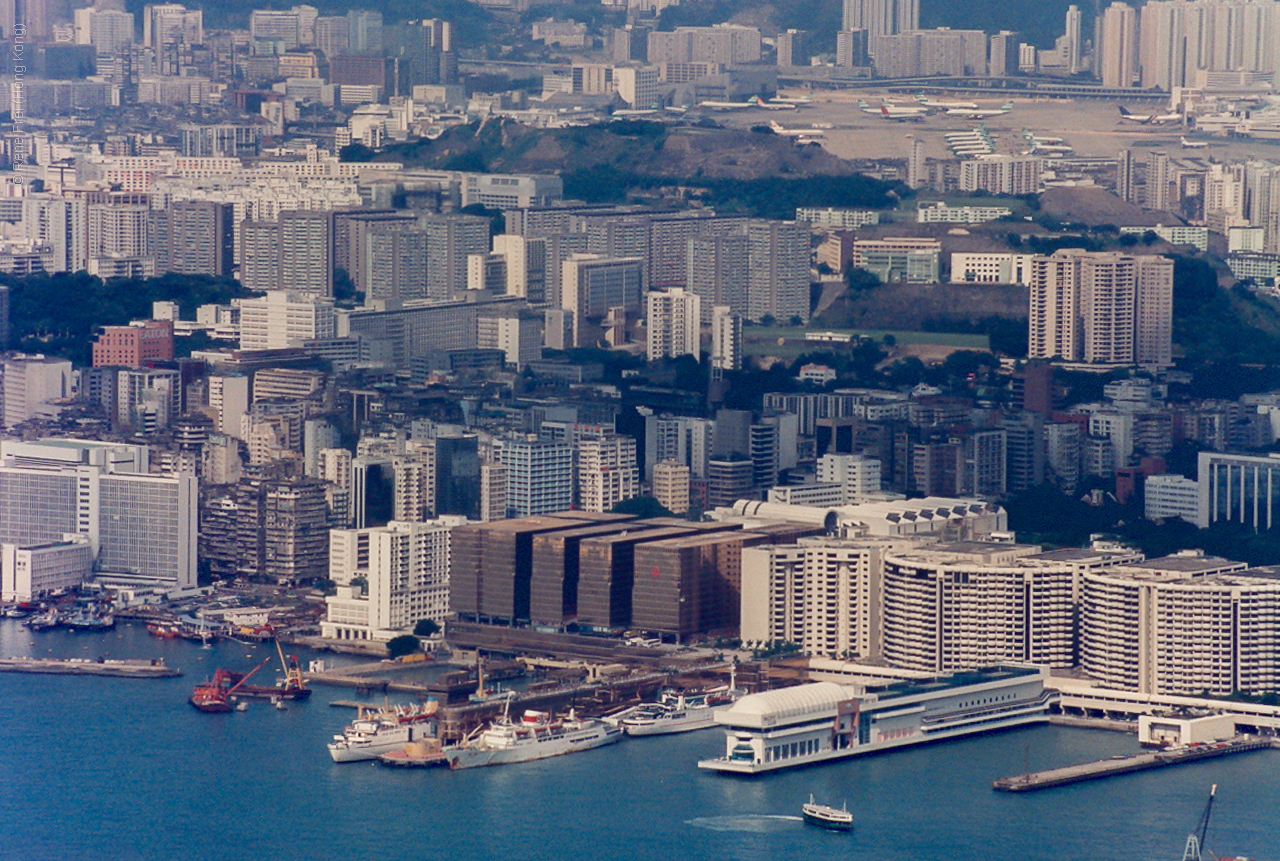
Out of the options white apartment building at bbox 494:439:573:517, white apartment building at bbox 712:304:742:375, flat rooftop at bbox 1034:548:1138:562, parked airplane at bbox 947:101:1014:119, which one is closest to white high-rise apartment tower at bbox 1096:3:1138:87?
parked airplane at bbox 947:101:1014:119

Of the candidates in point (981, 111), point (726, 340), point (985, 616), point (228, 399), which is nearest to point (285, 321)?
point (228, 399)

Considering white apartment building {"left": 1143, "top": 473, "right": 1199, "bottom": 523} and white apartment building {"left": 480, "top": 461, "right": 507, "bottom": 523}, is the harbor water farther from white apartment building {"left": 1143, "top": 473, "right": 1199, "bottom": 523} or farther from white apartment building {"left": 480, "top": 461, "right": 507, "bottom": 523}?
white apartment building {"left": 1143, "top": 473, "right": 1199, "bottom": 523}

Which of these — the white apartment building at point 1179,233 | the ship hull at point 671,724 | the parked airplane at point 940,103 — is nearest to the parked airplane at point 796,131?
the parked airplane at point 940,103

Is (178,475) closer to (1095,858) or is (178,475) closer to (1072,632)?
(1072,632)

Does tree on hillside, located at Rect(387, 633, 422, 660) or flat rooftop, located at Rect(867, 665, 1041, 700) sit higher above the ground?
flat rooftop, located at Rect(867, 665, 1041, 700)

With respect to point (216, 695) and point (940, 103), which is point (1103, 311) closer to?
point (940, 103)

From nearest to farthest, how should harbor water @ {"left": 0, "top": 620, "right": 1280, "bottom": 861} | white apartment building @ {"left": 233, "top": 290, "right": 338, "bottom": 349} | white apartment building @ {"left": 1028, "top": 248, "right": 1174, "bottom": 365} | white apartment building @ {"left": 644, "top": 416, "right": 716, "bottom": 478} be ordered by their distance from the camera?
1. harbor water @ {"left": 0, "top": 620, "right": 1280, "bottom": 861}
2. white apartment building @ {"left": 644, "top": 416, "right": 716, "bottom": 478}
3. white apartment building @ {"left": 233, "top": 290, "right": 338, "bottom": 349}
4. white apartment building @ {"left": 1028, "top": 248, "right": 1174, "bottom": 365}

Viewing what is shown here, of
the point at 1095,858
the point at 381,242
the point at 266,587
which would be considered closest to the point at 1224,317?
the point at 381,242
